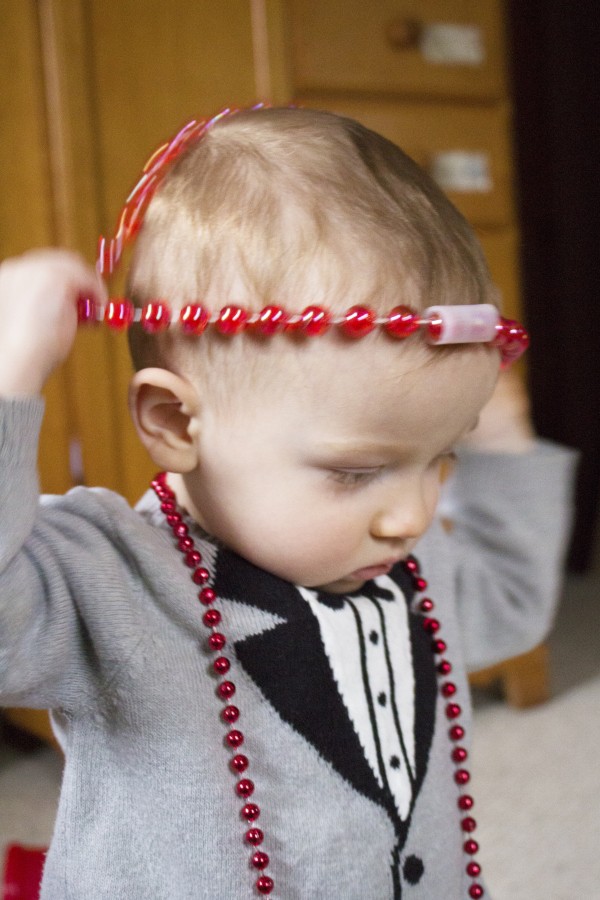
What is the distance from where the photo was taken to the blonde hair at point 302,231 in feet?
1.60

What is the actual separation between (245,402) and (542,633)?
1.19 ft

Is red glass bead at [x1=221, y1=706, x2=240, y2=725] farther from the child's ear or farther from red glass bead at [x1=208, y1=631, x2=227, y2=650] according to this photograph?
the child's ear

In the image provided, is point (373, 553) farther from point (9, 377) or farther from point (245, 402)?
point (9, 377)

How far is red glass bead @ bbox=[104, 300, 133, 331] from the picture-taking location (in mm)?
498

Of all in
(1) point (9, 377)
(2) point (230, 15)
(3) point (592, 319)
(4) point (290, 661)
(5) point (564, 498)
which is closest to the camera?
(1) point (9, 377)

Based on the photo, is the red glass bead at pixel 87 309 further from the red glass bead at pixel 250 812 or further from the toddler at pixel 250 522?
the red glass bead at pixel 250 812

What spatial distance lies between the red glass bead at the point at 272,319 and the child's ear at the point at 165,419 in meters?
0.06

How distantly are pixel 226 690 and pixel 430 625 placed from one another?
0.57 ft

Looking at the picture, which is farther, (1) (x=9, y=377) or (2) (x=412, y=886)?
(2) (x=412, y=886)

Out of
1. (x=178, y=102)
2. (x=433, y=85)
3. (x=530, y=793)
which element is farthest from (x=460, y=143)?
(x=530, y=793)

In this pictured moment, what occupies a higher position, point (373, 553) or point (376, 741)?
point (373, 553)

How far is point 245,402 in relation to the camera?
0.50 m

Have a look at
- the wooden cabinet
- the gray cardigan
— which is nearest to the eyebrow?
the gray cardigan

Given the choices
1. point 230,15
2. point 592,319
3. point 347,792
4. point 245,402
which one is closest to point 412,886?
point 347,792
